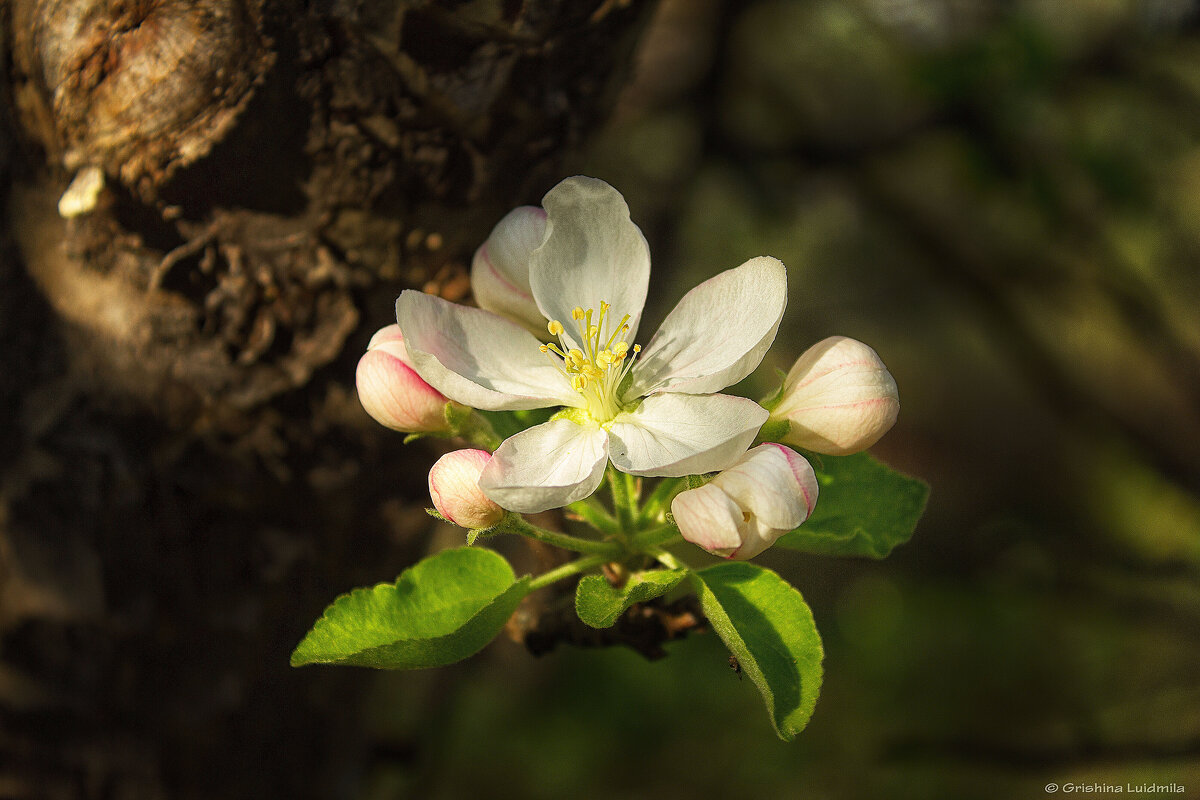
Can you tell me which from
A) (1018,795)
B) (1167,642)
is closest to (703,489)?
(1018,795)

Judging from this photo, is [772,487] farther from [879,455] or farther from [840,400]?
[879,455]

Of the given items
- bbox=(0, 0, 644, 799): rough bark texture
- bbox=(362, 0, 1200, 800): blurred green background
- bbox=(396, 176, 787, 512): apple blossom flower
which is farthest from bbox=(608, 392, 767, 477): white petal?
bbox=(362, 0, 1200, 800): blurred green background

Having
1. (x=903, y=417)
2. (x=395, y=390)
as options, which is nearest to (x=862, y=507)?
(x=395, y=390)

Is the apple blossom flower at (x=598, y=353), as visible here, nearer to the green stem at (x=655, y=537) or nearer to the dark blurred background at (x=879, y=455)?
the green stem at (x=655, y=537)

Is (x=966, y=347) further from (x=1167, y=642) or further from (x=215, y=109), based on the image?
(x=215, y=109)

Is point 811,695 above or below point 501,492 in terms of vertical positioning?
below
